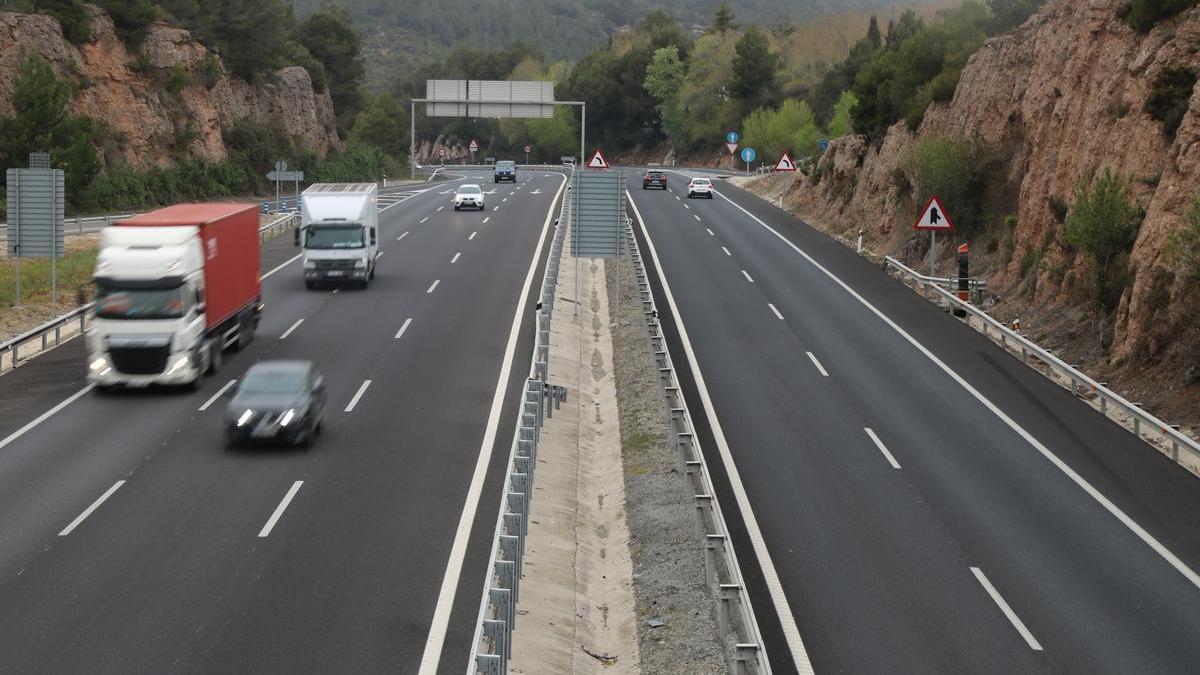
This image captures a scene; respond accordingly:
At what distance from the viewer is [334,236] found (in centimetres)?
4316

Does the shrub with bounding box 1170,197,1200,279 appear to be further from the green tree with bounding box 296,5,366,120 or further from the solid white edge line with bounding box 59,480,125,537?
the green tree with bounding box 296,5,366,120

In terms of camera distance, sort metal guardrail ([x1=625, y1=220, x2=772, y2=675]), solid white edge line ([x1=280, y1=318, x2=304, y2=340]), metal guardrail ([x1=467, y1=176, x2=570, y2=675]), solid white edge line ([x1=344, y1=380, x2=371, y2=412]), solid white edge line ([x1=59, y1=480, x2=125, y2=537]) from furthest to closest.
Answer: solid white edge line ([x1=280, y1=318, x2=304, y2=340]), solid white edge line ([x1=344, y1=380, x2=371, y2=412]), solid white edge line ([x1=59, y1=480, x2=125, y2=537]), metal guardrail ([x1=467, y1=176, x2=570, y2=675]), metal guardrail ([x1=625, y1=220, x2=772, y2=675])

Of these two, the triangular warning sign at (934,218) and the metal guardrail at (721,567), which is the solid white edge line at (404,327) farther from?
the triangular warning sign at (934,218)

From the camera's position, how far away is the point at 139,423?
26297 millimetres

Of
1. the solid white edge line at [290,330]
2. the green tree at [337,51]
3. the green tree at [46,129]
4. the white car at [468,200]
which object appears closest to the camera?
the solid white edge line at [290,330]

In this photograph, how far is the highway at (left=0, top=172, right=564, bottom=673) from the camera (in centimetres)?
1590

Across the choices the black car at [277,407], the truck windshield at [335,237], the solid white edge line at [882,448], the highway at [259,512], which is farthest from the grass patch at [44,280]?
the solid white edge line at [882,448]

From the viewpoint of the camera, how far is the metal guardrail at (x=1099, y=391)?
2430cm

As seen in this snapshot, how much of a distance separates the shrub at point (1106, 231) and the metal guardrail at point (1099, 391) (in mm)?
2263

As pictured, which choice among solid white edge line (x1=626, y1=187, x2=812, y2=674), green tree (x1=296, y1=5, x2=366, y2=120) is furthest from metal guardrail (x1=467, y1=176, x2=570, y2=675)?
green tree (x1=296, y1=5, x2=366, y2=120)

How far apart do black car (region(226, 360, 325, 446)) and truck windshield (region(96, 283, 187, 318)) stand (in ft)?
12.2

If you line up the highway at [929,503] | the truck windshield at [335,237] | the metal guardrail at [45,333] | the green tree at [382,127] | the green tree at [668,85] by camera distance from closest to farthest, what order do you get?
the highway at [929,503]
the metal guardrail at [45,333]
the truck windshield at [335,237]
the green tree at [382,127]
the green tree at [668,85]

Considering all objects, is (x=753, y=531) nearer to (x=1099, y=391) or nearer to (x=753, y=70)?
(x=1099, y=391)

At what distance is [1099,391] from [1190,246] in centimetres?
343
